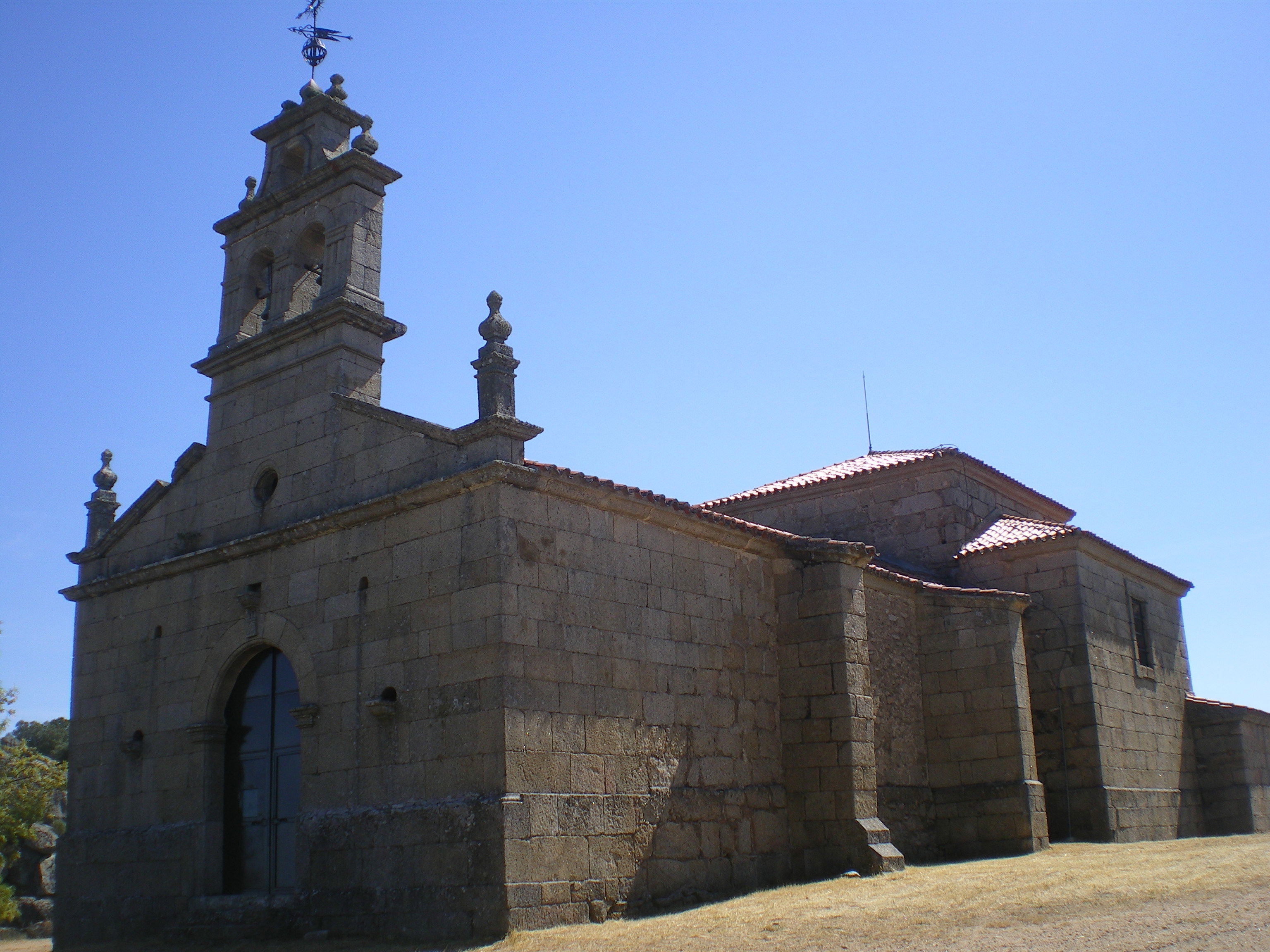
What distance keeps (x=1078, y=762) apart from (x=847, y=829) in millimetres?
5409

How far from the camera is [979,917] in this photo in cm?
934

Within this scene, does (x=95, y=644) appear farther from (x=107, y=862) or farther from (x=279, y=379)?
(x=279, y=379)

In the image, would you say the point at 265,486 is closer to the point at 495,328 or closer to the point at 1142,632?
the point at 495,328

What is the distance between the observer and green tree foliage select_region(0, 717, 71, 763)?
42969mm

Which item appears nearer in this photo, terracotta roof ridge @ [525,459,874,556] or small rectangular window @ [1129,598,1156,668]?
terracotta roof ridge @ [525,459,874,556]

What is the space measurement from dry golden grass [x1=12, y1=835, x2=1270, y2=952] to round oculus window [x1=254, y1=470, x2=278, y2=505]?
4.78 meters

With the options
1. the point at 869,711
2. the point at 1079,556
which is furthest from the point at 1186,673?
the point at 869,711

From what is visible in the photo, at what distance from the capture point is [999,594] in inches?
614

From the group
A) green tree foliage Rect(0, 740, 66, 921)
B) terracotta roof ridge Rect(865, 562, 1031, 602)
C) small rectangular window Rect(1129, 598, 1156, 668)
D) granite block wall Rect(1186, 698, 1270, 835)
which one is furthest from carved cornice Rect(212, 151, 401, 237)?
green tree foliage Rect(0, 740, 66, 921)

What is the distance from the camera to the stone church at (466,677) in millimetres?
10617

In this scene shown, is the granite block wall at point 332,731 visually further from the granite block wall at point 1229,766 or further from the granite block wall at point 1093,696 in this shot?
the granite block wall at point 1229,766

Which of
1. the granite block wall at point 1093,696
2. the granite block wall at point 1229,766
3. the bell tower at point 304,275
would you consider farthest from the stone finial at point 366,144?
the granite block wall at point 1229,766

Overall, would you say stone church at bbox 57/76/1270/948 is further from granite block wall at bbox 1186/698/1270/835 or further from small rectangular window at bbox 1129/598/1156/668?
granite block wall at bbox 1186/698/1270/835

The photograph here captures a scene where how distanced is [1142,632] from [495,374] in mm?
13469
